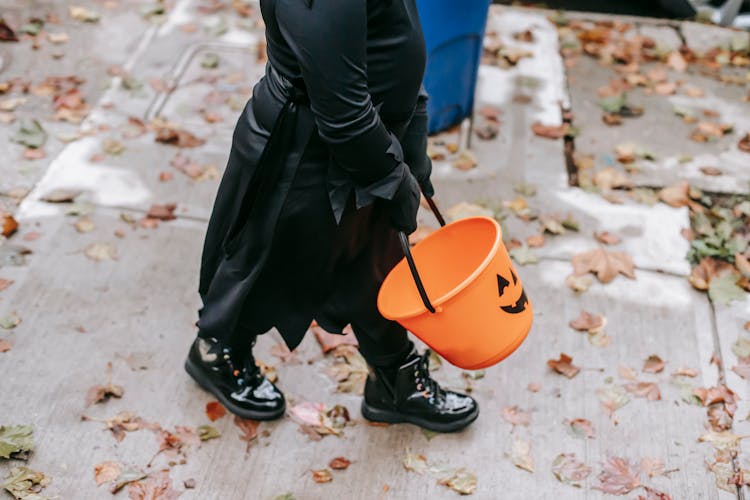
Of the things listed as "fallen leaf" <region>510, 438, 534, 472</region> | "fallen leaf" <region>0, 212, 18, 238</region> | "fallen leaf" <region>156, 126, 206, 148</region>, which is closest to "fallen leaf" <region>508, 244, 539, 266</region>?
"fallen leaf" <region>510, 438, 534, 472</region>

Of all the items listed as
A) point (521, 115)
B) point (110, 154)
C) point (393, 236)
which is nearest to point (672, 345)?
point (393, 236)

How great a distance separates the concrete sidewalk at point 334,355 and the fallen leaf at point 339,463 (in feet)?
0.06

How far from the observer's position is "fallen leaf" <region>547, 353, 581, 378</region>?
3195 mm

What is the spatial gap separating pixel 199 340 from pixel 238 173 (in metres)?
0.81

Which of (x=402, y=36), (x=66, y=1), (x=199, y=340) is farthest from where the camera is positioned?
(x=66, y=1)

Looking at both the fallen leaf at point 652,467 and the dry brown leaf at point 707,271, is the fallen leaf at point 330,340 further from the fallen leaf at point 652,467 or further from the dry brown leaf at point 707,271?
the dry brown leaf at point 707,271

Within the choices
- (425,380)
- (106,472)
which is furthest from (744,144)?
(106,472)

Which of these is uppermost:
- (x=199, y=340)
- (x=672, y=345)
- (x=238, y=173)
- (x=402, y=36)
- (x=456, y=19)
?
(x=402, y=36)

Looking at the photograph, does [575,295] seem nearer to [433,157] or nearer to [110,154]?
[433,157]

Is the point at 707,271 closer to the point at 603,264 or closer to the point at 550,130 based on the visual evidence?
the point at 603,264

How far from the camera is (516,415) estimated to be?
304 cm

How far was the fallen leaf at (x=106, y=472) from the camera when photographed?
107 inches

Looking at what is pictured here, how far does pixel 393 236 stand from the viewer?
259 centimetres

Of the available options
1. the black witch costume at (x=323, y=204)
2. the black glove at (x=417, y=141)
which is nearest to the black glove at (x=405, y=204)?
the black witch costume at (x=323, y=204)
